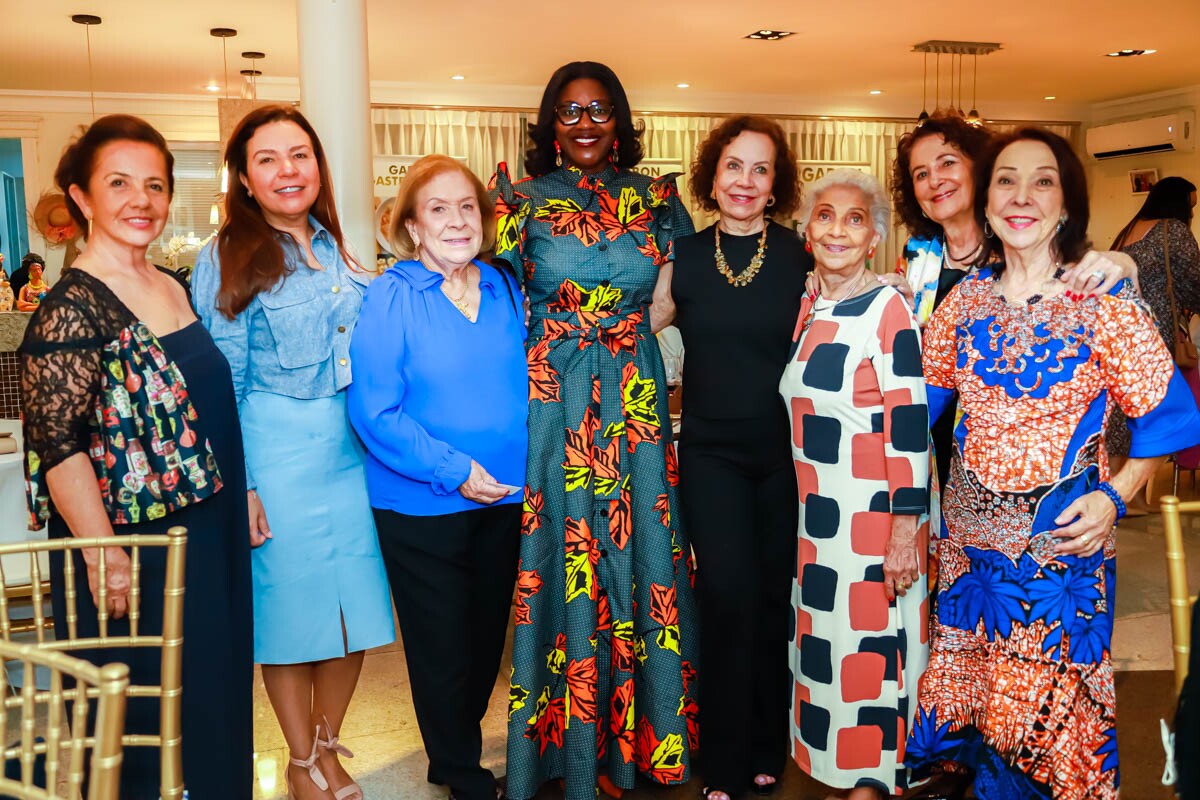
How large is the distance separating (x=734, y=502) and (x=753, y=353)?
39 cm

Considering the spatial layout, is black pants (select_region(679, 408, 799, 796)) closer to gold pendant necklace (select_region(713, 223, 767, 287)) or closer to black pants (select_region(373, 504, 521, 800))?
gold pendant necklace (select_region(713, 223, 767, 287))

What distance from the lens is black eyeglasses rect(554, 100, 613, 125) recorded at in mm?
2766

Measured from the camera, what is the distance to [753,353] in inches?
106

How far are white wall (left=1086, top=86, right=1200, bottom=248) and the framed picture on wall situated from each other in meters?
0.07

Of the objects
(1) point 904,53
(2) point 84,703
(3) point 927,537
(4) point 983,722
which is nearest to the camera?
(2) point 84,703

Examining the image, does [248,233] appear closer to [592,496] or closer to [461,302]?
[461,302]

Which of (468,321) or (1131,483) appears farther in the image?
(468,321)

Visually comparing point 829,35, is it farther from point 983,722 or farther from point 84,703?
point 84,703

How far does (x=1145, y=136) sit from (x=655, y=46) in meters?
6.18

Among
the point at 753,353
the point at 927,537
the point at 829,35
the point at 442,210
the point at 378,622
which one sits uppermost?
the point at 829,35

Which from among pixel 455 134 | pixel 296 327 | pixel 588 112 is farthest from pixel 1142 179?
pixel 296 327

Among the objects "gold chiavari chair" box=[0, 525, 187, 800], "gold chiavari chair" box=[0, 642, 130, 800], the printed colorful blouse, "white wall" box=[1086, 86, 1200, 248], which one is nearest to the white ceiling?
"white wall" box=[1086, 86, 1200, 248]

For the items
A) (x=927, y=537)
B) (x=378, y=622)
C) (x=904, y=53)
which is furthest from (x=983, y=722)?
(x=904, y=53)

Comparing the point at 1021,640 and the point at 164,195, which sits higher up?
the point at 164,195
